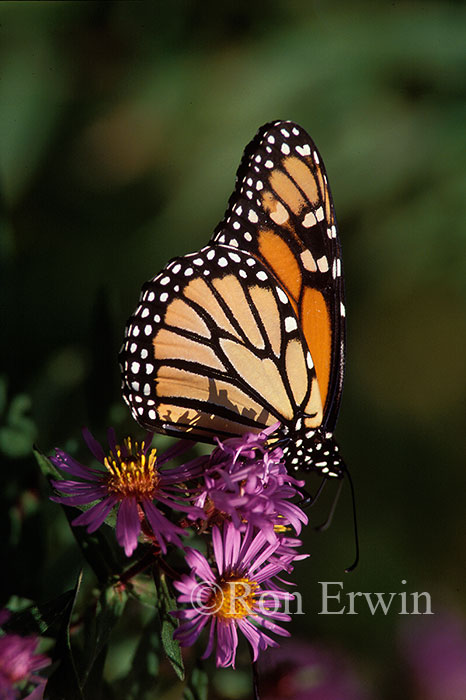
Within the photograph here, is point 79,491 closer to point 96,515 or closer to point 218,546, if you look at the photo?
point 96,515

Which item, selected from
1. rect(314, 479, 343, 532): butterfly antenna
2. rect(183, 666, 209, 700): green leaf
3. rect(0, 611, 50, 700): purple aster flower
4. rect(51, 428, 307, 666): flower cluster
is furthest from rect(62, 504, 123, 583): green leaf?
rect(314, 479, 343, 532): butterfly antenna

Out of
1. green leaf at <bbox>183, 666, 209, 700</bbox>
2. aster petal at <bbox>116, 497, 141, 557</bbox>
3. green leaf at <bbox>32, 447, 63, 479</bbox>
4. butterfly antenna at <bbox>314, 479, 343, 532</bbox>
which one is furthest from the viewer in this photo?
butterfly antenna at <bbox>314, 479, 343, 532</bbox>

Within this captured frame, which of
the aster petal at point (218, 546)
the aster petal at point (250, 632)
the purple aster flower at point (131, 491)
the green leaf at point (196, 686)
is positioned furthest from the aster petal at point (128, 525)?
the green leaf at point (196, 686)

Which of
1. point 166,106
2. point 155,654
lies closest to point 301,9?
point 166,106

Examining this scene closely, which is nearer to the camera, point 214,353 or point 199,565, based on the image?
point 199,565

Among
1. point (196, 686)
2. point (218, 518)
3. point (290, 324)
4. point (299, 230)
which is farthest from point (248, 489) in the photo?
point (196, 686)

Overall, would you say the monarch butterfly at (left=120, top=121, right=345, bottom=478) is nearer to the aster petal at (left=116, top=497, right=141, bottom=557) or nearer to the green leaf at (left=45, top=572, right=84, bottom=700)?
the aster petal at (left=116, top=497, right=141, bottom=557)

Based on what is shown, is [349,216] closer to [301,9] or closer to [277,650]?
[301,9]

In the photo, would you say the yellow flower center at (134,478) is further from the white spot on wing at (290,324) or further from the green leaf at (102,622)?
the white spot on wing at (290,324)

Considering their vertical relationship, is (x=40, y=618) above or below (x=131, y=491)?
below
